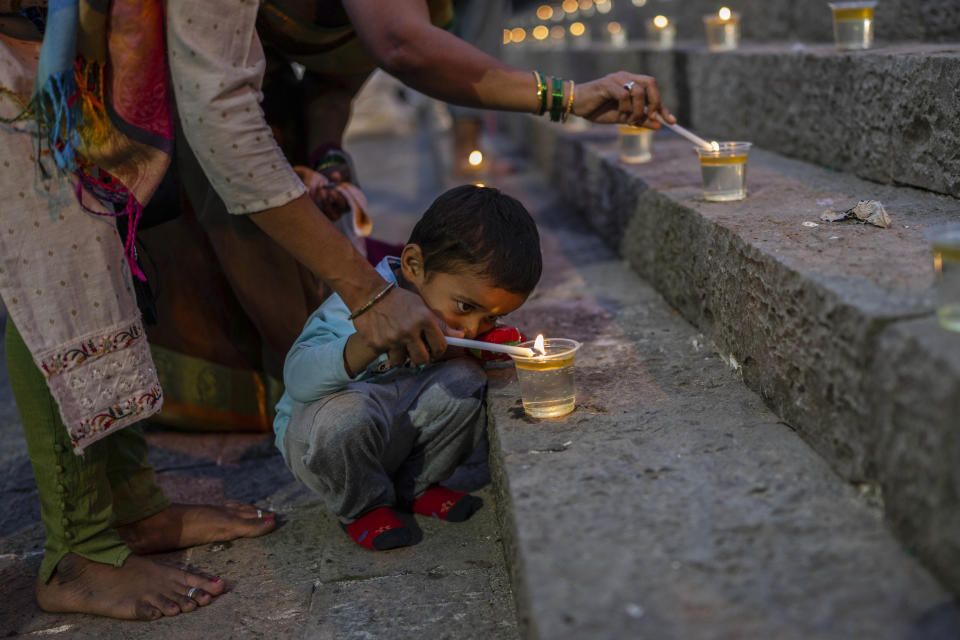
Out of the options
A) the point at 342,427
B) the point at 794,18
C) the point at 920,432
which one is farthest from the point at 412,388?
the point at 794,18

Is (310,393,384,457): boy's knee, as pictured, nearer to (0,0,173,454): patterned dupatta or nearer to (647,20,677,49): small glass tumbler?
(0,0,173,454): patterned dupatta

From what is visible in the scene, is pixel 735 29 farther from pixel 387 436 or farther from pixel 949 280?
pixel 949 280

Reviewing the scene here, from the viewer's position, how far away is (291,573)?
6.80ft

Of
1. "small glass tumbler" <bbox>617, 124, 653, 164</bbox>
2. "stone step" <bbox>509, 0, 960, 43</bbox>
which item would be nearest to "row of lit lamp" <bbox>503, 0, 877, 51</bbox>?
"stone step" <bbox>509, 0, 960, 43</bbox>

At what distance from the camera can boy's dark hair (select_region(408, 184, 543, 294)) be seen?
77.2 inches

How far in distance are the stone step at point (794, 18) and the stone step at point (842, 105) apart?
0.36m

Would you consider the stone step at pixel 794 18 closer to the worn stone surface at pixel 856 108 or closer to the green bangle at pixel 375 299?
the worn stone surface at pixel 856 108

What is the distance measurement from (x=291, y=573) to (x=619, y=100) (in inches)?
53.5

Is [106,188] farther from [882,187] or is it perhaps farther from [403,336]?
[882,187]

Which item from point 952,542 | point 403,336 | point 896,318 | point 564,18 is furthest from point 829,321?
point 564,18

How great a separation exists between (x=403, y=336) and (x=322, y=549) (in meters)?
0.69

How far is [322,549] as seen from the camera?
2.16 m

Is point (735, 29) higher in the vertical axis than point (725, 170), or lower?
higher

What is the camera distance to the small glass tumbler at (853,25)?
2.76 meters
